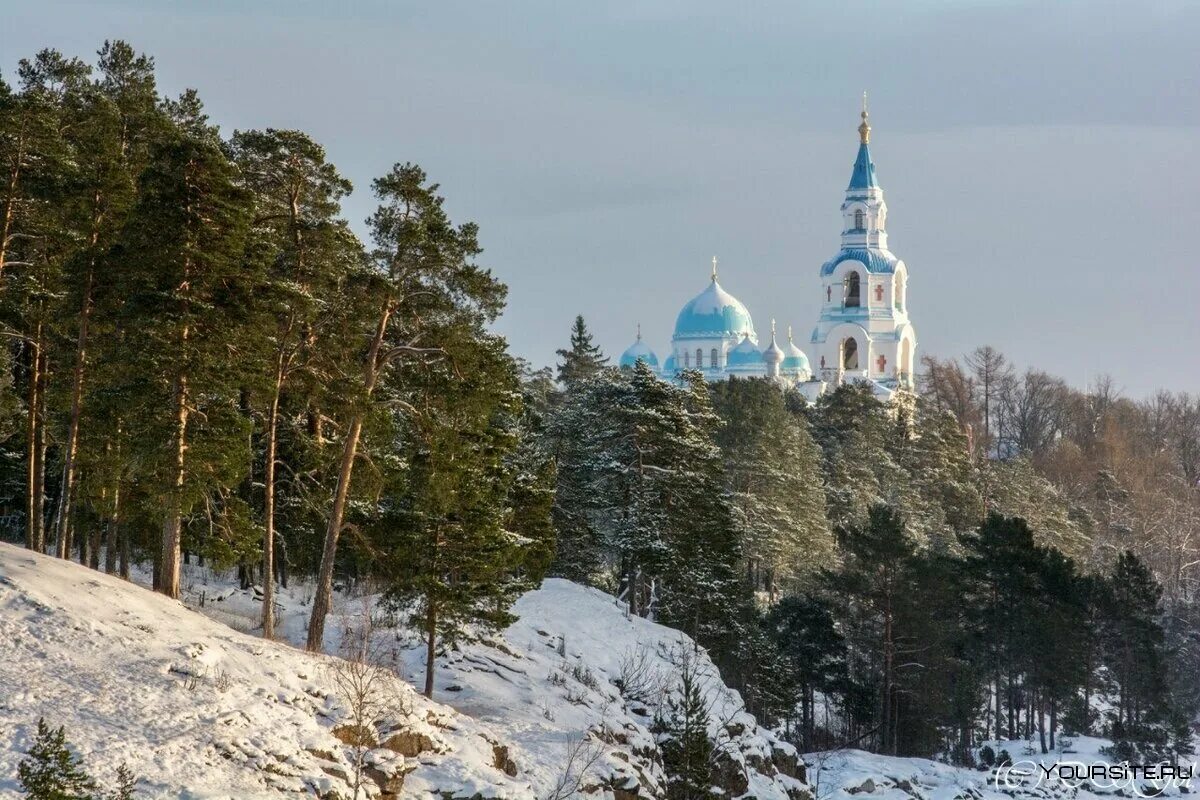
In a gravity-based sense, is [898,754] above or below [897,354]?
below

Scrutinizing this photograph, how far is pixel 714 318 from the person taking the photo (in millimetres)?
136875

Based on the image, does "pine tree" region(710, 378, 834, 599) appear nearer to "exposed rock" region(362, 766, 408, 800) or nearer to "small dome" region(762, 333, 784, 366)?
"exposed rock" region(362, 766, 408, 800)

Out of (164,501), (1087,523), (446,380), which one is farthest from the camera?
(1087,523)

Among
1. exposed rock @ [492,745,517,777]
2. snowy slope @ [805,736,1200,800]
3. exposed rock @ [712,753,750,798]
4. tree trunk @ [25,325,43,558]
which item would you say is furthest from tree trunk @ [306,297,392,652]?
snowy slope @ [805,736,1200,800]

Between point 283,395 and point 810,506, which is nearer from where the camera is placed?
point 283,395

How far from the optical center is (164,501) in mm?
23281

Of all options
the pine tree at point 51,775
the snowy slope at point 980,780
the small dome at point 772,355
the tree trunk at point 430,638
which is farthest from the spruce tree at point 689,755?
the small dome at point 772,355

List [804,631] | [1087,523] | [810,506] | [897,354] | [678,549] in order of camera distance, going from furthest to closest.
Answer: [897,354] < [1087,523] < [810,506] < [804,631] < [678,549]

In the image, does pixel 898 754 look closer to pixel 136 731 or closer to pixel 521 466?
pixel 521 466

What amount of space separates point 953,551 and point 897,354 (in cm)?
6029

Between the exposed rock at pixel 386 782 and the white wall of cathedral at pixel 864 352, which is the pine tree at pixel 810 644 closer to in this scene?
the exposed rock at pixel 386 782

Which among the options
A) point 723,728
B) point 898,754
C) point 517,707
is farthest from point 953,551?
point 517,707

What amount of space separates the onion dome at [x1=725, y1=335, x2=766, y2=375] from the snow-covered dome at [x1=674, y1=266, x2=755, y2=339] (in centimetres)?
538

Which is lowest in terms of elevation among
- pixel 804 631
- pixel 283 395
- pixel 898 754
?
pixel 898 754
